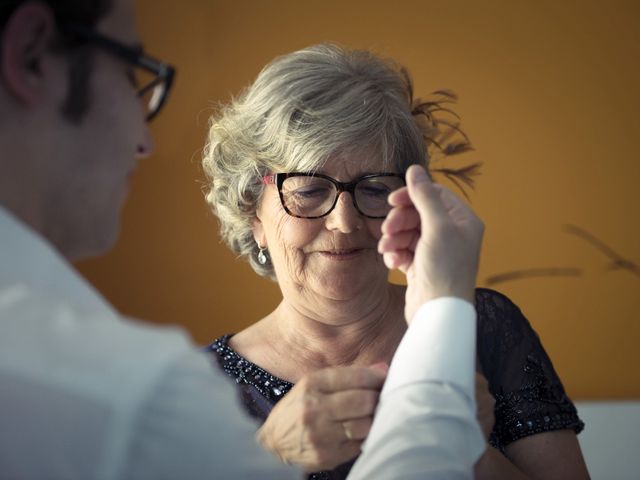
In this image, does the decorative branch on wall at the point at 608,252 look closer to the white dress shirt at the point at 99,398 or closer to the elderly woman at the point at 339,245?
the elderly woman at the point at 339,245

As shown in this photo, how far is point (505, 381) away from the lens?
5.55ft

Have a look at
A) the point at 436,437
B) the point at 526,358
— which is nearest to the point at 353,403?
the point at 436,437

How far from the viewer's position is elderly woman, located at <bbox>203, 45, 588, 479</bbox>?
5.44ft

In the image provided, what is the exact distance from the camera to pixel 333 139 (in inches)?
67.1

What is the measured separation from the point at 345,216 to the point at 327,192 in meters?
0.07

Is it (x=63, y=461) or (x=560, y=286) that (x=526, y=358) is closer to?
(x=63, y=461)

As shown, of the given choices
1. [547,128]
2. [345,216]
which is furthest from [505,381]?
[547,128]

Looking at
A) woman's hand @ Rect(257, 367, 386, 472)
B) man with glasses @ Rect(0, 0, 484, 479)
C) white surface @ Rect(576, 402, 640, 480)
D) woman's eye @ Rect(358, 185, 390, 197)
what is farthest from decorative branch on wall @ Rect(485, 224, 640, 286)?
man with glasses @ Rect(0, 0, 484, 479)

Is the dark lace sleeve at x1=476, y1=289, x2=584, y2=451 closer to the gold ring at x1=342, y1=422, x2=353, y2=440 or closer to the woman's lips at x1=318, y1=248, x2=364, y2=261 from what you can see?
the woman's lips at x1=318, y1=248, x2=364, y2=261

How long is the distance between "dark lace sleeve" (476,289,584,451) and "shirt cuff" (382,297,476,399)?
0.68 m

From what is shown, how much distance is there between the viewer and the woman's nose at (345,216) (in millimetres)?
1686

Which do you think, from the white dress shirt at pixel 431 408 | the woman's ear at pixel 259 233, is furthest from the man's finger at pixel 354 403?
the woman's ear at pixel 259 233

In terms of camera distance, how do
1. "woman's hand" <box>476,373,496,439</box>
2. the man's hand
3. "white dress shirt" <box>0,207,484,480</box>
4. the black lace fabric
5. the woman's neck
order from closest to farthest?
1. "white dress shirt" <box>0,207,484,480</box>
2. the man's hand
3. "woman's hand" <box>476,373,496,439</box>
4. the black lace fabric
5. the woman's neck

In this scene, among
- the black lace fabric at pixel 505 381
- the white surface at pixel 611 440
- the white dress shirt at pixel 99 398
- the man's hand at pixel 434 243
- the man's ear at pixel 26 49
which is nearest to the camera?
the white dress shirt at pixel 99 398
